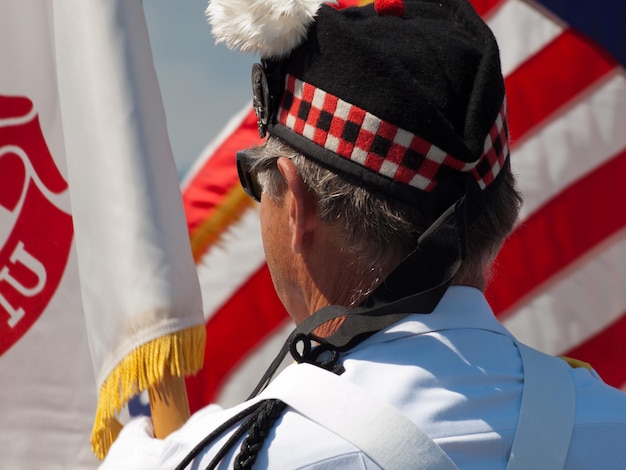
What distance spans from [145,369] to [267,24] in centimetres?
83

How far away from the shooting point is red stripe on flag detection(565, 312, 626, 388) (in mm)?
2469

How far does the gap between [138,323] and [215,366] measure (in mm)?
942

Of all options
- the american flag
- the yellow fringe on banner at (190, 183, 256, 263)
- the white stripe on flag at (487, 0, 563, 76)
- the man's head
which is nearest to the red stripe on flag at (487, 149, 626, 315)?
the american flag

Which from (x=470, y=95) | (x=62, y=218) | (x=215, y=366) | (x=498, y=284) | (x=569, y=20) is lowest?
(x=215, y=366)

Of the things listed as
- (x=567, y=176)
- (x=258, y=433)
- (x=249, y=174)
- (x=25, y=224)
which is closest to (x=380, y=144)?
(x=249, y=174)

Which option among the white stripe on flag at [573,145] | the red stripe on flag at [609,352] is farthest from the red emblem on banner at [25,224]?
the red stripe on flag at [609,352]

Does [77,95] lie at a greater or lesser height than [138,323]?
greater

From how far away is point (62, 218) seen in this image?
2154 millimetres

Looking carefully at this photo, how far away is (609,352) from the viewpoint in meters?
2.48

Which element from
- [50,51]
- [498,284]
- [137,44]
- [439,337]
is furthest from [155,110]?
[498,284]

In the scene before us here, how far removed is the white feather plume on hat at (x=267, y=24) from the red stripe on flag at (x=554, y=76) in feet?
4.76

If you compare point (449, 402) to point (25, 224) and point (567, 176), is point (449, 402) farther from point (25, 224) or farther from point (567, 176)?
point (567, 176)

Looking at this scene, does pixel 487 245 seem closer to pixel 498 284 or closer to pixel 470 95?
pixel 470 95

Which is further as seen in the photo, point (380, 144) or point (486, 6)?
point (486, 6)
